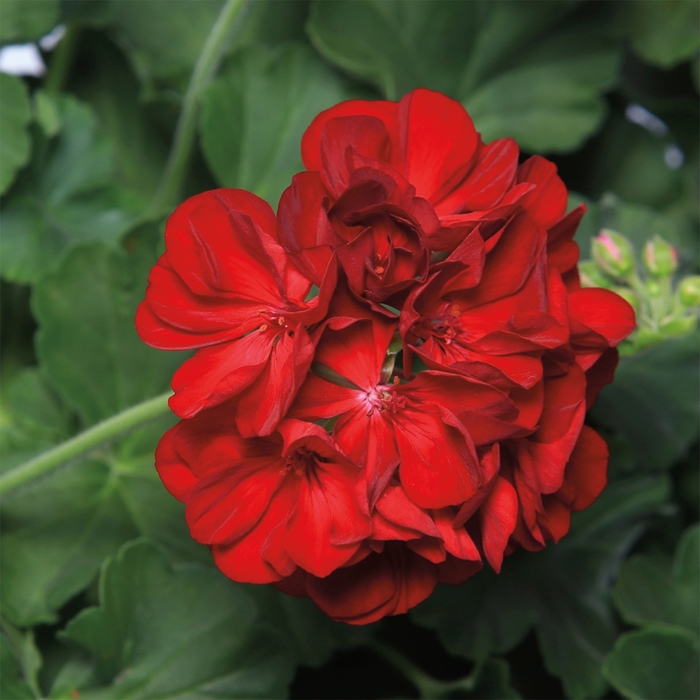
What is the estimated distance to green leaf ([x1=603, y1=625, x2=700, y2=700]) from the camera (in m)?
0.85

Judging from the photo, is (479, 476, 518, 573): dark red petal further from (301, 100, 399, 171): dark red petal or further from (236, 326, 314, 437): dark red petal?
(301, 100, 399, 171): dark red petal

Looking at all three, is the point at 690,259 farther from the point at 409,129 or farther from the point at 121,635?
the point at 121,635

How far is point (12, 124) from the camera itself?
90cm

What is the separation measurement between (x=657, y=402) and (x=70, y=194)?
31.7 inches

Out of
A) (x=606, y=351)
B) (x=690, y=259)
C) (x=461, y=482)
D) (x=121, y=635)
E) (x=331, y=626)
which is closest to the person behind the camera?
(x=461, y=482)

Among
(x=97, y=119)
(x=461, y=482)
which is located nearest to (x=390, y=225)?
(x=461, y=482)

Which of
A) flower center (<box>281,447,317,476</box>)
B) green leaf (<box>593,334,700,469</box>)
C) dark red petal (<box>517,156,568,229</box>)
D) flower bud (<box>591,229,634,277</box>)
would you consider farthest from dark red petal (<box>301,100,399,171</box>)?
green leaf (<box>593,334,700,469</box>)

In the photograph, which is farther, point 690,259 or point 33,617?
point 690,259

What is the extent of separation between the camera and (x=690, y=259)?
111cm

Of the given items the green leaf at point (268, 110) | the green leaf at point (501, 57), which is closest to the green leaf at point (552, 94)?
the green leaf at point (501, 57)

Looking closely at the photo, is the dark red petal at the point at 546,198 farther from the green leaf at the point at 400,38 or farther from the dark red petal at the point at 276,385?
the green leaf at the point at 400,38

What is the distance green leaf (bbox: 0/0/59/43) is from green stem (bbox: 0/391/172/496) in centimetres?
50

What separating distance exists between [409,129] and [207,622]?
0.55 m

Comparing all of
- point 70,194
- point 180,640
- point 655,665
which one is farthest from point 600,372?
point 70,194
